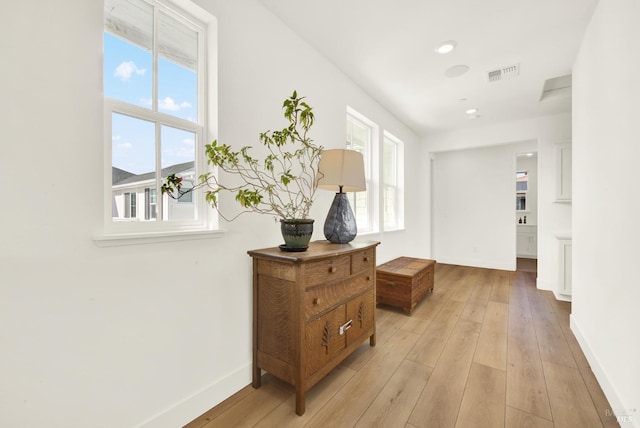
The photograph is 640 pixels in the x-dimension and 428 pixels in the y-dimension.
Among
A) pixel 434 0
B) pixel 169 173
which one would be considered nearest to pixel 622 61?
pixel 434 0

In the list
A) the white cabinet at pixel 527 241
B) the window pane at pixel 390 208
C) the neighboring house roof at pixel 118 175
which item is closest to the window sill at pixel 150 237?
the neighboring house roof at pixel 118 175

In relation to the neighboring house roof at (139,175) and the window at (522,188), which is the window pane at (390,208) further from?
the window at (522,188)

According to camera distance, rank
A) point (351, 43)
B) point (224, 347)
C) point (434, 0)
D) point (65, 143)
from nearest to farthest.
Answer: point (65, 143) → point (224, 347) → point (434, 0) → point (351, 43)

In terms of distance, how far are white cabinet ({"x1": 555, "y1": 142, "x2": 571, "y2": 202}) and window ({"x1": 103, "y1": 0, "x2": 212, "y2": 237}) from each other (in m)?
4.67

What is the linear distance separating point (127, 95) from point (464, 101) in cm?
377

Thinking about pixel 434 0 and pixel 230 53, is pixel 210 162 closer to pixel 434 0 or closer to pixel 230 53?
pixel 230 53

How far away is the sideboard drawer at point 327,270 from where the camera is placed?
5.02 ft

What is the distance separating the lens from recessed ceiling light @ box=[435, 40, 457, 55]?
230 centimetres

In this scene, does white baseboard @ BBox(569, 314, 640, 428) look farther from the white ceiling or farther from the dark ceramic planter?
the white ceiling

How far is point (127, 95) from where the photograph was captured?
4.26 feet

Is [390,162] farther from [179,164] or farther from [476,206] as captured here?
[179,164]

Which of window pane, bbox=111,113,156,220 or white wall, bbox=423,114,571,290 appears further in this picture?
white wall, bbox=423,114,571,290

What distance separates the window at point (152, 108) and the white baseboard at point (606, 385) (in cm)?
244

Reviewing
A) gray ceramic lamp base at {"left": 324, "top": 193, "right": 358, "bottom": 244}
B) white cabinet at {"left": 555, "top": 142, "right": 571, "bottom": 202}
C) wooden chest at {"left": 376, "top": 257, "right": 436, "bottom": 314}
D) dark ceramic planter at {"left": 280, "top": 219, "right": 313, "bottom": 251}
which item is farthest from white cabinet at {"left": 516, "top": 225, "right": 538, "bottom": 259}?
dark ceramic planter at {"left": 280, "top": 219, "right": 313, "bottom": 251}
